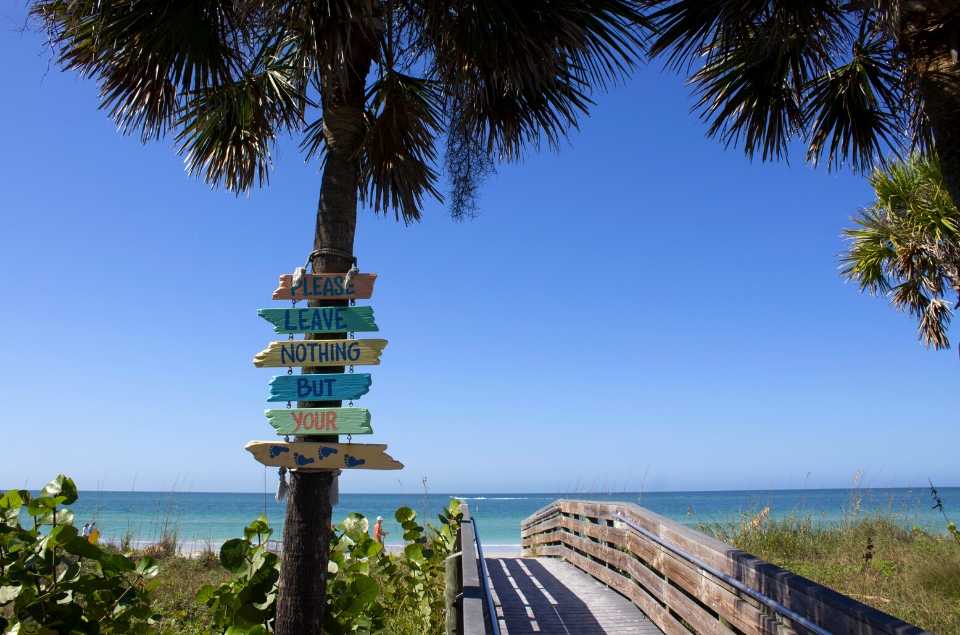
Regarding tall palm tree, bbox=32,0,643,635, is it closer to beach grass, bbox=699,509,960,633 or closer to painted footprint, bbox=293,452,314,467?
painted footprint, bbox=293,452,314,467

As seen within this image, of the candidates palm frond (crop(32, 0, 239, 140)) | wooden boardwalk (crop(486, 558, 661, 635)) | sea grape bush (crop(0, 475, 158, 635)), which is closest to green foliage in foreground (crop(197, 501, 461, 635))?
sea grape bush (crop(0, 475, 158, 635))

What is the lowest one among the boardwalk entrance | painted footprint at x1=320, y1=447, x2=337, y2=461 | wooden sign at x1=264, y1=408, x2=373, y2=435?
the boardwalk entrance

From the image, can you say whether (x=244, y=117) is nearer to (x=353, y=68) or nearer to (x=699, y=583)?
(x=353, y=68)

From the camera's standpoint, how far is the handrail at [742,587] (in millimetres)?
2921

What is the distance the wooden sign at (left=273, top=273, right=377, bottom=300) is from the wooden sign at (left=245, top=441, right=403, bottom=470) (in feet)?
3.14

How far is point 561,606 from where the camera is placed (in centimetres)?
663

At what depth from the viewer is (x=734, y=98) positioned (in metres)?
5.95

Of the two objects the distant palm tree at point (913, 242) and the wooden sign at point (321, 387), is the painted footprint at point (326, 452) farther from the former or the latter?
Answer: the distant palm tree at point (913, 242)

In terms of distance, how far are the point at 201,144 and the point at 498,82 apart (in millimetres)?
2637

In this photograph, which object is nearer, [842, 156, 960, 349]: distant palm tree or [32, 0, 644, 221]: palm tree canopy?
[32, 0, 644, 221]: palm tree canopy

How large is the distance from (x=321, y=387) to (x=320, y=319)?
1.48 feet

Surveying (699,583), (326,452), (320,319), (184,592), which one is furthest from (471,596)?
(184,592)

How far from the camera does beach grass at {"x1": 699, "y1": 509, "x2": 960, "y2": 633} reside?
250 inches

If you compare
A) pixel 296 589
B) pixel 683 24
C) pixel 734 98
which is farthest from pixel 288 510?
pixel 734 98
